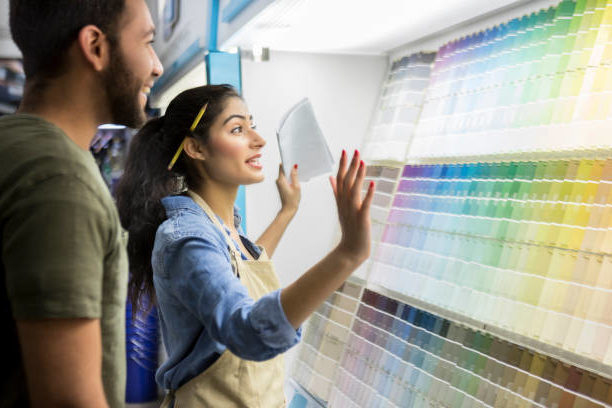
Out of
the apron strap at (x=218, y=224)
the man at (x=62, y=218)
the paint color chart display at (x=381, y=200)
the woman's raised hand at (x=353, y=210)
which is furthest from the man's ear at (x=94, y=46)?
the paint color chart display at (x=381, y=200)

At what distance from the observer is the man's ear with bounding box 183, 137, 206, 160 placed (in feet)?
6.44

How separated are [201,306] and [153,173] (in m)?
0.79

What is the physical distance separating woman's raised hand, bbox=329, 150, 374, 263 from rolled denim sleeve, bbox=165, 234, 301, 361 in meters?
0.18

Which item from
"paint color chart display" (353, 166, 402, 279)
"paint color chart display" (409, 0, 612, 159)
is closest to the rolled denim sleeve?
"paint color chart display" (409, 0, 612, 159)

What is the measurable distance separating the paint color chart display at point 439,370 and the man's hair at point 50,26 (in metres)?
1.60

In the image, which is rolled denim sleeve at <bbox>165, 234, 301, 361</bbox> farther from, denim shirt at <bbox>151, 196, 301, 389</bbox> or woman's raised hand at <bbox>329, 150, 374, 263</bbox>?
woman's raised hand at <bbox>329, 150, 374, 263</bbox>

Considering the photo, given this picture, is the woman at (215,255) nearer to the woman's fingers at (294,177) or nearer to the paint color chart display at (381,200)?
the woman's fingers at (294,177)

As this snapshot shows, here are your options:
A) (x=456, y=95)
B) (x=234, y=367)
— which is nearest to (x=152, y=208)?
(x=234, y=367)

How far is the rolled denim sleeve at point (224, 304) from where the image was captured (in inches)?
47.2

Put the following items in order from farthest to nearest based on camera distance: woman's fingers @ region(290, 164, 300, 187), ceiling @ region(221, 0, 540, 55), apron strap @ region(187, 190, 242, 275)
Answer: ceiling @ region(221, 0, 540, 55) < woman's fingers @ region(290, 164, 300, 187) < apron strap @ region(187, 190, 242, 275)

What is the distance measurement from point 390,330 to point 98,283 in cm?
192

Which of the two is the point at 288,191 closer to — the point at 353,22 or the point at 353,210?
the point at 353,22

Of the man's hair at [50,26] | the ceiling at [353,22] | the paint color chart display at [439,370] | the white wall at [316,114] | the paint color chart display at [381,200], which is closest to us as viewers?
the man's hair at [50,26]

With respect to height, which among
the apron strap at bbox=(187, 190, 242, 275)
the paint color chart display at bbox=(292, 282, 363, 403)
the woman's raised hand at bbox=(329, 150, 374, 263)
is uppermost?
the woman's raised hand at bbox=(329, 150, 374, 263)
